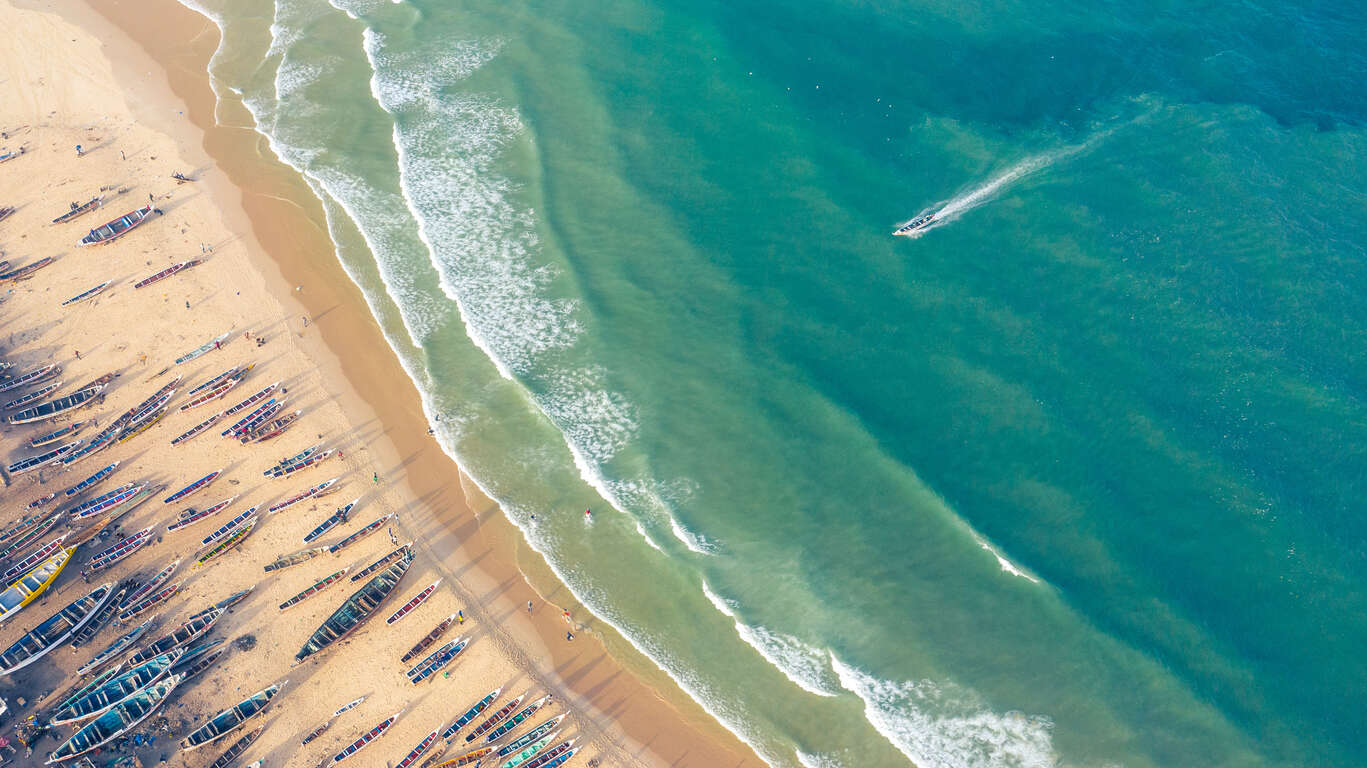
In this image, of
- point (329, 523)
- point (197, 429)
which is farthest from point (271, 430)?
point (329, 523)

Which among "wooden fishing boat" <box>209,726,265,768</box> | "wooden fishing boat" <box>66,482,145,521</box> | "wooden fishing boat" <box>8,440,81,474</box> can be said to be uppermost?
"wooden fishing boat" <box>8,440,81,474</box>

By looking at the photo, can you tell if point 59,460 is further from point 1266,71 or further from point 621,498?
point 1266,71

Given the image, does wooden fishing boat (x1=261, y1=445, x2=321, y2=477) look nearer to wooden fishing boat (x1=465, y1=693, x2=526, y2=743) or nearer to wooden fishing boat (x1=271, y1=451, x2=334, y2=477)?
wooden fishing boat (x1=271, y1=451, x2=334, y2=477)

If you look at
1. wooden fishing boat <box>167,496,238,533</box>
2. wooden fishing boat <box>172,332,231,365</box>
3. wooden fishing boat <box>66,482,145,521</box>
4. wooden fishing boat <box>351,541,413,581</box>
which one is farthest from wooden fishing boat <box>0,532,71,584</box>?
wooden fishing boat <box>351,541,413,581</box>

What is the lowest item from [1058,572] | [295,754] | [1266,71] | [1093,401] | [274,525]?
[295,754]

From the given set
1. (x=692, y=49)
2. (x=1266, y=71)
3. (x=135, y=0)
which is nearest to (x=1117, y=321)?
(x=1266, y=71)

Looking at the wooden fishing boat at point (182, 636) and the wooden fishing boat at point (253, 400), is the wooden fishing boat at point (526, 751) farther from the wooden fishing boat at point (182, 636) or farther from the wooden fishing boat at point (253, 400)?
the wooden fishing boat at point (253, 400)
